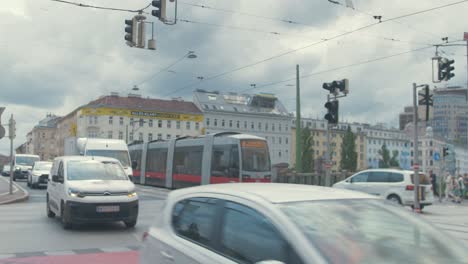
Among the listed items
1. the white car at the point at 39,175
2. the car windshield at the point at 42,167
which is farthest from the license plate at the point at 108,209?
the car windshield at the point at 42,167

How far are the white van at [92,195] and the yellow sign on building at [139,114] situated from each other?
9119 cm

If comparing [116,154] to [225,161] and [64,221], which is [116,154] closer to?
[225,161]

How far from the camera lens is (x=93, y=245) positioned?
1057cm

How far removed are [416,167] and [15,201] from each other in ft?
45.6

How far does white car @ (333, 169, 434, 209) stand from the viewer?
20234 millimetres

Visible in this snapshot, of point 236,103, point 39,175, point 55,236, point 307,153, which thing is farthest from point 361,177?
point 236,103

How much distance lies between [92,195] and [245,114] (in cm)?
9505

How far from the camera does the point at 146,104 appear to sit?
11175cm

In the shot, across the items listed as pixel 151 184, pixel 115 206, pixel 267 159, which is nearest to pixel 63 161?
pixel 115 206

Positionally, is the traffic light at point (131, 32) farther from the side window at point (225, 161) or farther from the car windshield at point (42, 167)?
the car windshield at point (42, 167)

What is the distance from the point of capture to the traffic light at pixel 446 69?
66.6 feet

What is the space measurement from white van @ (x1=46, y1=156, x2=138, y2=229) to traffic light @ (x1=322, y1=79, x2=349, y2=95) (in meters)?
7.66

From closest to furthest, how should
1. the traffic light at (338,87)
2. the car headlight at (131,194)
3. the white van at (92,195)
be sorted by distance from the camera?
the white van at (92,195), the car headlight at (131,194), the traffic light at (338,87)

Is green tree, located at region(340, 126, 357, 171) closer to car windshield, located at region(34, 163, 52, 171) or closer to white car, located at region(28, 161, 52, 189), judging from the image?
car windshield, located at region(34, 163, 52, 171)
